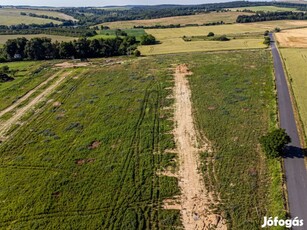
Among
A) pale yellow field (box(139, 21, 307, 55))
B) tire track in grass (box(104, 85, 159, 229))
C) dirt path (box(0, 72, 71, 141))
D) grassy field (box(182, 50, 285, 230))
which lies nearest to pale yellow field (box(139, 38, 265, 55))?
pale yellow field (box(139, 21, 307, 55))

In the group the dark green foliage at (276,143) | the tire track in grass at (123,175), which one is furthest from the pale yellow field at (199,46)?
the dark green foliage at (276,143)

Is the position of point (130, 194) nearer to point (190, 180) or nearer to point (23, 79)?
point (190, 180)

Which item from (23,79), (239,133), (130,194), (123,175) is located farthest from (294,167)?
(23,79)

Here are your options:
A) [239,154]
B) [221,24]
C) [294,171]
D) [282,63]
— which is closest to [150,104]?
[239,154]

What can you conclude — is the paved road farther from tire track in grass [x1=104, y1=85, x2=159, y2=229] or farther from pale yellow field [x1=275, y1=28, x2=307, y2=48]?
pale yellow field [x1=275, y1=28, x2=307, y2=48]

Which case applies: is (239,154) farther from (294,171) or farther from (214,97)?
(214,97)

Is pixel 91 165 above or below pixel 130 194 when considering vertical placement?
above
